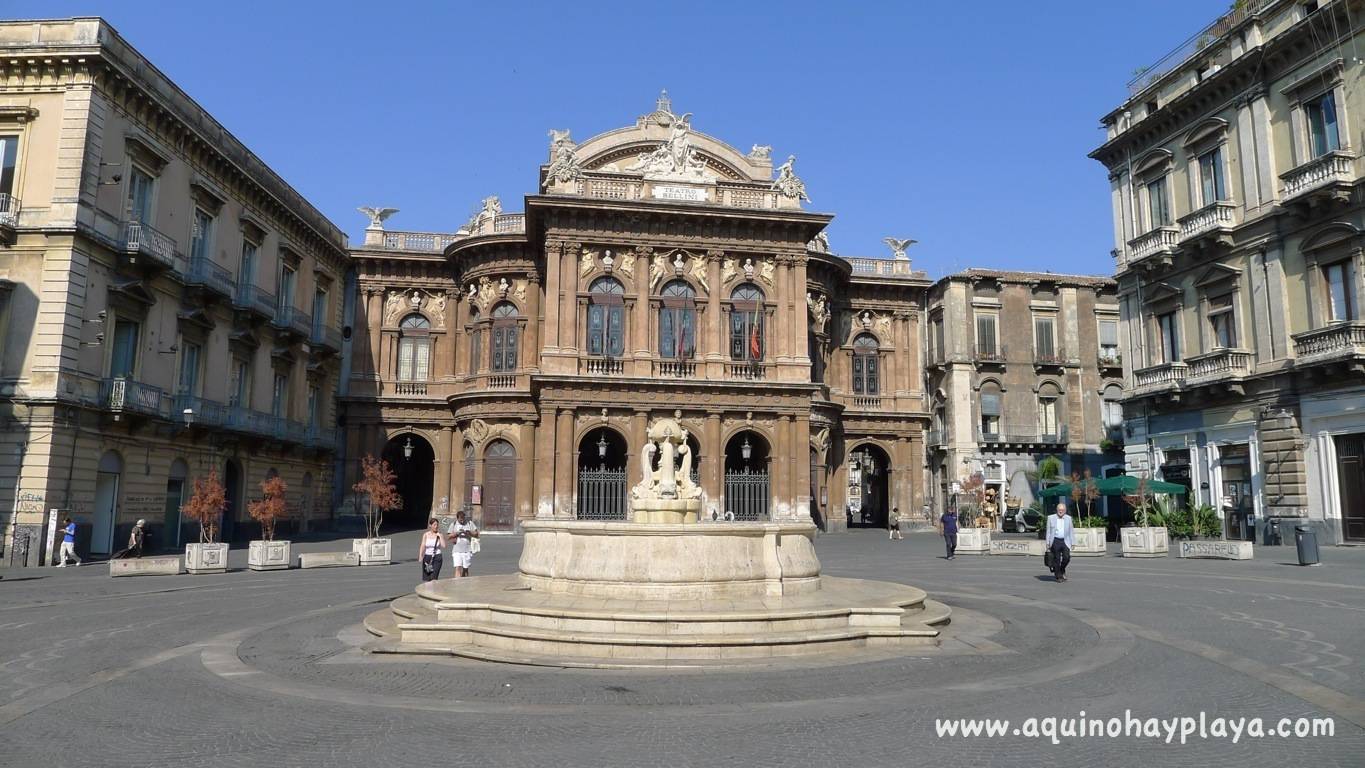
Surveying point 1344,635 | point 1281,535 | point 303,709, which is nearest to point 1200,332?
point 1281,535

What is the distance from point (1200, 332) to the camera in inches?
1120

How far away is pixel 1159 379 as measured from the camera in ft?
97.7

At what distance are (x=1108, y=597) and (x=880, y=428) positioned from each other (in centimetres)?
2822

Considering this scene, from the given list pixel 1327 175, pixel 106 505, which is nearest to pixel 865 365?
pixel 1327 175

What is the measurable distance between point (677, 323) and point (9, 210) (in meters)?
21.4

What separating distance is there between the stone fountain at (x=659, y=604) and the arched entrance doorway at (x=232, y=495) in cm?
2203

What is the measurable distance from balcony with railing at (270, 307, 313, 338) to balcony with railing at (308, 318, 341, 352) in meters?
0.51

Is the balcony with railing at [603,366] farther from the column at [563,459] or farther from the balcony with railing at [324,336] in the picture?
the balcony with railing at [324,336]

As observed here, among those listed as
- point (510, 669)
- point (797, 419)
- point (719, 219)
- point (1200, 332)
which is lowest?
point (510, 669)

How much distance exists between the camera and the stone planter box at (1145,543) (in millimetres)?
23969

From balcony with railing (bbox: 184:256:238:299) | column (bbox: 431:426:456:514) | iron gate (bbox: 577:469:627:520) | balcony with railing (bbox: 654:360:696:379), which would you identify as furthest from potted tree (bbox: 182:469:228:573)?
balcony with railing (bbox: 654:360:696:379)

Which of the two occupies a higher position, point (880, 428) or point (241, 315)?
point (241, 315)

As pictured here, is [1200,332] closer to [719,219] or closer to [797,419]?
[797,419]

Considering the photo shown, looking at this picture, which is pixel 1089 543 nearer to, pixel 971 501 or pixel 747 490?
pixel 747 490
